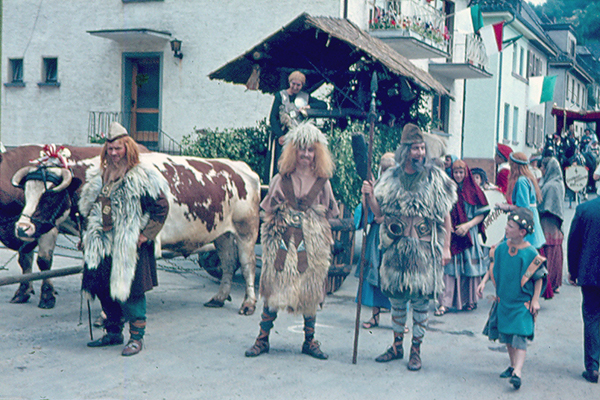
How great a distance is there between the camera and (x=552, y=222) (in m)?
9.09

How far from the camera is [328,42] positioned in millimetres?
9523

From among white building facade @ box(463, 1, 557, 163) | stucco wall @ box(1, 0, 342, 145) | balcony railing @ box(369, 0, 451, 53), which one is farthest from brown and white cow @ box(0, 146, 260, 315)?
white building facade @ box(463, 1, 557, 163)

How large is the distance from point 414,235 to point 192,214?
2443mm

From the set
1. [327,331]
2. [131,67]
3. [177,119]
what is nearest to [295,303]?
[327,331]

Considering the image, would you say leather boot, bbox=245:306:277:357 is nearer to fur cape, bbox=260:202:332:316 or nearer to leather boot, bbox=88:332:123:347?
fur cape, bbox=260:202:332:316

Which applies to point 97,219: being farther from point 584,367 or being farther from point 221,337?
point 584,367

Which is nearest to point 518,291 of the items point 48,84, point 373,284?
point 373,284

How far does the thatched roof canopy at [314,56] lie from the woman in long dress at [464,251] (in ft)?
7.82

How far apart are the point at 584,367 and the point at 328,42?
18.4 ft

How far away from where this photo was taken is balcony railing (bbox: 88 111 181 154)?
1805cm

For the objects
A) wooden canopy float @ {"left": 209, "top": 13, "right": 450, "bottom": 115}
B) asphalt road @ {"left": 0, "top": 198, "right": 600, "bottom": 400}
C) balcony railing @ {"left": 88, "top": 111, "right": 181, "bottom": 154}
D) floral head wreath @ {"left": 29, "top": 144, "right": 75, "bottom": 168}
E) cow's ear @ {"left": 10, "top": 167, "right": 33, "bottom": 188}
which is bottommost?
asphalt road @ {"left": 0, "top": 198, "right": 600, "bottom": 400}

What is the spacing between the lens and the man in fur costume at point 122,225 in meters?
5.52

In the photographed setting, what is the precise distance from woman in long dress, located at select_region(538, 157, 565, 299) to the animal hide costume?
4478 millimetres

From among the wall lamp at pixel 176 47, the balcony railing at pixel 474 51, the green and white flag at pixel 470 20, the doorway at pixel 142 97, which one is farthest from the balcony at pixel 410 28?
the doorway at pixel 142 97
